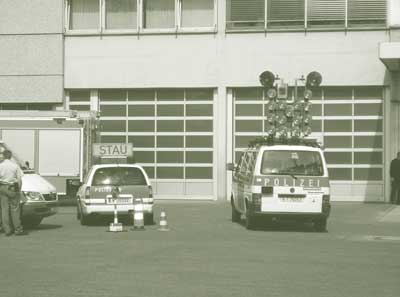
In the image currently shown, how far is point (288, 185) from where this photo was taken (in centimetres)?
2097

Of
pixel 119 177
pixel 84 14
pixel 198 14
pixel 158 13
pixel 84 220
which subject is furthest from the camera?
pixel 84 14

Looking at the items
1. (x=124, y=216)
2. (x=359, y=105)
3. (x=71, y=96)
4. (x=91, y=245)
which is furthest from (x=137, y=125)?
(x=91, y=245)

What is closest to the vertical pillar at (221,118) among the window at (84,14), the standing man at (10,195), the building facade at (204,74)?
the building facade at (204,74)

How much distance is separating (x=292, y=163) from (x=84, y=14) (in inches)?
647

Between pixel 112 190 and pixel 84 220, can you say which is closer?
pixel 112 190

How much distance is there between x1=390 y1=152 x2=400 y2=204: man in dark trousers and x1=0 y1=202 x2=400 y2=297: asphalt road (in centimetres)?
859

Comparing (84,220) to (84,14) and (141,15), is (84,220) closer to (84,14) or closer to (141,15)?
(141,15)

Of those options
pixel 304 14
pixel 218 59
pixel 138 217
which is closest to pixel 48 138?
pixel 218 59

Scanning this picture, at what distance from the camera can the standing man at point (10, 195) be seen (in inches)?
765

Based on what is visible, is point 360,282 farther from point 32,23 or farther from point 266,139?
point 32,23

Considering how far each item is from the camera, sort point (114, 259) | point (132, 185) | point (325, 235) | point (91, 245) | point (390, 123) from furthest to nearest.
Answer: point (390, 123)
point (132, 185)
point (325, 235)
point (91, 245)
point (114, 259)

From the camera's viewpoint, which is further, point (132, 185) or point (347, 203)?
point (347, 203)

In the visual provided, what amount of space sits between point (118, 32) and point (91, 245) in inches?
734

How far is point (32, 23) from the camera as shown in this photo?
35.1 meters
